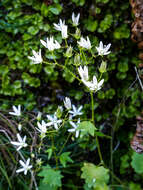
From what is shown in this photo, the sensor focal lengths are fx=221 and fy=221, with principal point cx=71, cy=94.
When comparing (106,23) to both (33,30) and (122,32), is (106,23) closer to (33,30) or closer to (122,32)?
(122,32)

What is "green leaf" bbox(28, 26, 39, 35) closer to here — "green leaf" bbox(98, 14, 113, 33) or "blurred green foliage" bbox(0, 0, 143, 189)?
"blurred green foliage" bbox(0, 0, 143, 189)

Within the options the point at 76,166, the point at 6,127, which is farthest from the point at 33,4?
the point at 76,166

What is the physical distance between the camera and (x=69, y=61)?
1.48 meters

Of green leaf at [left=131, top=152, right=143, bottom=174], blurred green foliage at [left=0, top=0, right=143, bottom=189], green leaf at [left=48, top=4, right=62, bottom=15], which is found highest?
green leaf at [left=48, top=4, right=62, bottom=15]

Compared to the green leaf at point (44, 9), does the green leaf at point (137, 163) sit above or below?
below

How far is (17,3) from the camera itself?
160cm

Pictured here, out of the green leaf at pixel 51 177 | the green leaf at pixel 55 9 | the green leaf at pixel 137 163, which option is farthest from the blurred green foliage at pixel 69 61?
the green leaf at pixel 51 177

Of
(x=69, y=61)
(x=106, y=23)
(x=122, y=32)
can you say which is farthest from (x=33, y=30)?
(x=122, y=32)

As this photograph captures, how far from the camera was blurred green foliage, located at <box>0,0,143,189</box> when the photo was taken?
1.49m

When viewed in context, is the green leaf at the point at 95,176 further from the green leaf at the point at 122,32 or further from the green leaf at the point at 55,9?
the green leaf at the point at 55,9

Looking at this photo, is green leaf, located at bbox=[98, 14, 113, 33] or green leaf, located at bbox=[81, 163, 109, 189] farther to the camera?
green leaf, located at bbox=[98, 14, 113, 33]

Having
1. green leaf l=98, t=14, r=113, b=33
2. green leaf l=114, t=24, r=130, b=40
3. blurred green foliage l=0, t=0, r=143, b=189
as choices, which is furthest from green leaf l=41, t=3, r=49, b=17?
green leaf l=114, t=24, r=130, b=40

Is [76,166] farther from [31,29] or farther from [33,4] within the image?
[33,4]

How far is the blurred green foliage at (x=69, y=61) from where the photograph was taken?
1490 millimetres
